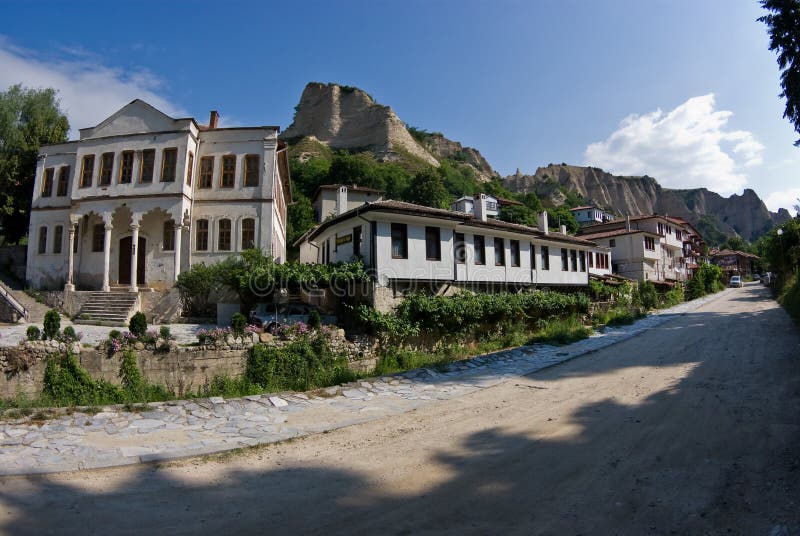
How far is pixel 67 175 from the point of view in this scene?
23.0 metres

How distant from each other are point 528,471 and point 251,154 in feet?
69.6

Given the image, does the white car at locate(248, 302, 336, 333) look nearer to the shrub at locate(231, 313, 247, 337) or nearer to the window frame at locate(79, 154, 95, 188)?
the shrub at locate(231, 313, 247, 337)

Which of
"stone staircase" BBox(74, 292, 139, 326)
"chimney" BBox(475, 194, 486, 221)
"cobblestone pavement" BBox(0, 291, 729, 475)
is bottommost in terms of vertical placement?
"cobblestone pavement" BBox(0, 291, 729, 475)

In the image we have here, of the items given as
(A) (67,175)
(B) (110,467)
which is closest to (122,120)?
(A) (67,175)

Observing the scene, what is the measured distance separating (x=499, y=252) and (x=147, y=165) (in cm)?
1814

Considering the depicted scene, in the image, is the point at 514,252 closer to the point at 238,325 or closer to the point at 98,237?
the point at 238,325

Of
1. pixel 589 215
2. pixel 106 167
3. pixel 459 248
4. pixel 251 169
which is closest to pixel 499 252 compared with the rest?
pixel 459 248

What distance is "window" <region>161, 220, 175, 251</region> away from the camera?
21.5 m

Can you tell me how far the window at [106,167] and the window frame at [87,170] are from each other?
617 millimetres

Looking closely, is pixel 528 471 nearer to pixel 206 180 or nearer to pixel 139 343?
pixel 139 343

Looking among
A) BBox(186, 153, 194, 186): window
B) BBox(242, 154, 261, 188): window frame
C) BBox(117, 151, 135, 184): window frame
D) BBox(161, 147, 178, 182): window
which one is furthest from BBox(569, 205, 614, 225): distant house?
BBox(117, 151, 135, 184): window frame

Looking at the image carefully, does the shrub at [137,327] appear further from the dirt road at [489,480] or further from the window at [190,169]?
the window at [190,169]

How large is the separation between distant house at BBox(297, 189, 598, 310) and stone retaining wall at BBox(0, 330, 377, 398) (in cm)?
599

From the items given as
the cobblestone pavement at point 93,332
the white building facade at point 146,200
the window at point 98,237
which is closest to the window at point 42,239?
the white building facade at point 146,200
